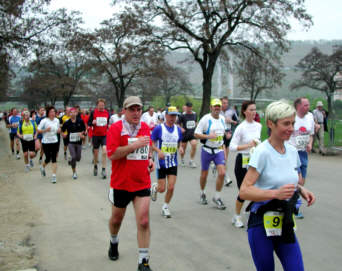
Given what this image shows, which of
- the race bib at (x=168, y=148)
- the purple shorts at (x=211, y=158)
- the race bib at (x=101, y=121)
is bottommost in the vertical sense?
the purple shorts at (x=211, y=158)

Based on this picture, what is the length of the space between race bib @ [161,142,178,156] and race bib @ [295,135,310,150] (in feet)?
7.22

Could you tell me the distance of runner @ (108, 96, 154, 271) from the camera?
4.24 meters

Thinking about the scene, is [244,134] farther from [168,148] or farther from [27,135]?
[27,135]

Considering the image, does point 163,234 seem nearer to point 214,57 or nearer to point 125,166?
point 125,166

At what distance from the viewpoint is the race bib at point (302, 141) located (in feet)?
22.1

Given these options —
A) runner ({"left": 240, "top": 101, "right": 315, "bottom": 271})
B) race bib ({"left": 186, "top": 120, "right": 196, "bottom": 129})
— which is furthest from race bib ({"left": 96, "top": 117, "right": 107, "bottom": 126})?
runner ({"left": 240, "top": 101, "right": 315, "bottom": 271})

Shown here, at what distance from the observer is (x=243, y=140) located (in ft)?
20.2

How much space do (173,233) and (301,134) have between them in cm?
293

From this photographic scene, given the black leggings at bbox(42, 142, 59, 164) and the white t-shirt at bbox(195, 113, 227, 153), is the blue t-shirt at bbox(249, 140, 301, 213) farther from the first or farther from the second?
the black leggings at bbox(42, 142, 59, 164)

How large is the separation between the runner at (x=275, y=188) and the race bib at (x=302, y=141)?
3.99 metres

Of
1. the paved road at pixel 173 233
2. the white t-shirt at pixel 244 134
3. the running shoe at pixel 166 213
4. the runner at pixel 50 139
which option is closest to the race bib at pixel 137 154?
the paved road at pixel 173 233

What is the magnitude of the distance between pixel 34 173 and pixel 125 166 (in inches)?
329

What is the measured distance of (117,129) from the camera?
4336 millimetres

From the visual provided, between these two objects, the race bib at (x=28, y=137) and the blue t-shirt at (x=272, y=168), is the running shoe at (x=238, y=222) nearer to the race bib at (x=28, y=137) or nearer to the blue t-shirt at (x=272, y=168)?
the blue t-shirt at (x=272, y=168)
